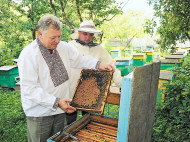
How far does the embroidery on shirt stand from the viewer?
1.70 m

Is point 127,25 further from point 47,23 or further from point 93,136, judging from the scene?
point 93,136

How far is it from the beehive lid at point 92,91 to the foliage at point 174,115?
215 cm

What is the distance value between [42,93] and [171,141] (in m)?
2.95

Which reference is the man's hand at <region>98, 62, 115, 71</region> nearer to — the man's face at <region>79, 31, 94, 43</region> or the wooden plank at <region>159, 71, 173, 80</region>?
the man's face at <region>79, 31, 94, 43</region>

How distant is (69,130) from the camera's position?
155cm

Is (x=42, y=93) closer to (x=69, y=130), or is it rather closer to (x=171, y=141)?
(x=69, y=130)

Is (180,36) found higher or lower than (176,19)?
lower

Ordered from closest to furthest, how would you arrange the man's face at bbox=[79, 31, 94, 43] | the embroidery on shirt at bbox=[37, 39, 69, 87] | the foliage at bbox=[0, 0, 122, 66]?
the embroidery on shirt at bbox=[37, 39, 69, 87]
the man's face at bbox=[79, 31, 94, 43]
the foliage at bbox=[0, 0, 122, 66]

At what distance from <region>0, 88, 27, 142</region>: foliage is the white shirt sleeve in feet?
7.25

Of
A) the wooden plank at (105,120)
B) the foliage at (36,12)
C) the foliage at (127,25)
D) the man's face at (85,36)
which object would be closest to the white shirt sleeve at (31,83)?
the wooden plank at (105,120)

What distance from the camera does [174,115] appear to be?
3721mm

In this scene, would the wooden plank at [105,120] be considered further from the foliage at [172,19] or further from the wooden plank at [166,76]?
the foliage at [172,19]

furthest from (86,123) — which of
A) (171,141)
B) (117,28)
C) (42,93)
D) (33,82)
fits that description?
(117,28)

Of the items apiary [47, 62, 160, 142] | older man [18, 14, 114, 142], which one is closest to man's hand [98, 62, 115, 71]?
older man [18, 14, 114, 142]
